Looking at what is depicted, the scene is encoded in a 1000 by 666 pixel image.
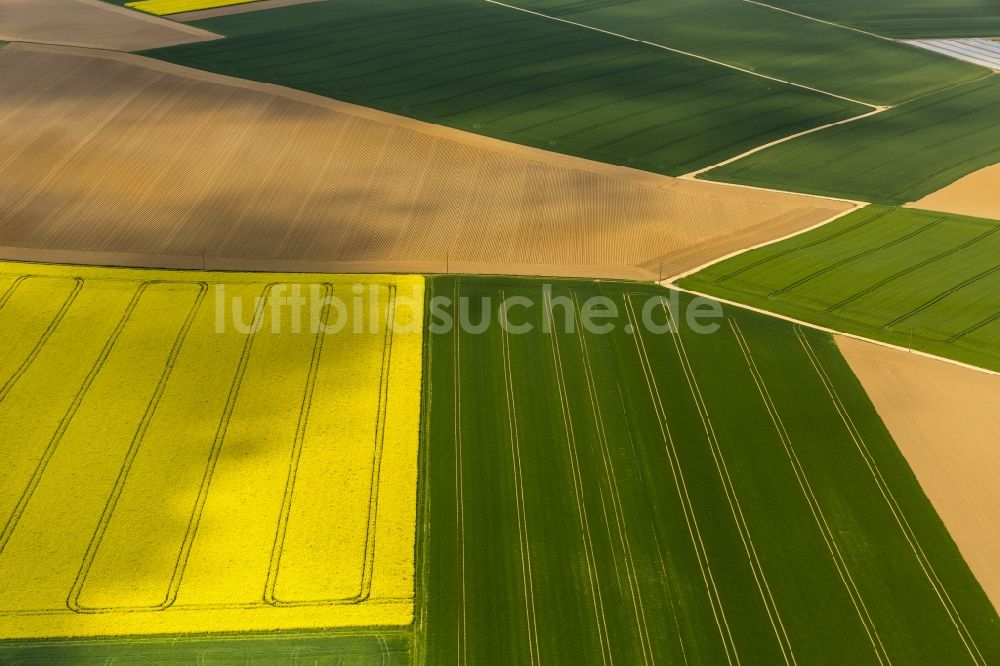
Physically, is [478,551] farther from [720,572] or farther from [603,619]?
[720,572]

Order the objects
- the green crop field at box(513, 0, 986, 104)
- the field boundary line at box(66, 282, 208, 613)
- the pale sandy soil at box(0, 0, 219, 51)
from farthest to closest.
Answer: the pale sandy soil at box(0, 0, 219, 51), the green crop field at box(513, 0, 986, 104), the field boundary line at box(66, 282, 208, 613)

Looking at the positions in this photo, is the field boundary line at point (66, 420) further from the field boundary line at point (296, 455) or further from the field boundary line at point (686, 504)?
the field boundary line at point (686, 504)

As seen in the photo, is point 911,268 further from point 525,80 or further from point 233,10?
point 233,10

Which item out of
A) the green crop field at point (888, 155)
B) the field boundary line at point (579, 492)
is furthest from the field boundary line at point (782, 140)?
the field boundary line at point (579, 492)

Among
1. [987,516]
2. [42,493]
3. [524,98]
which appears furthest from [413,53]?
[987,516]

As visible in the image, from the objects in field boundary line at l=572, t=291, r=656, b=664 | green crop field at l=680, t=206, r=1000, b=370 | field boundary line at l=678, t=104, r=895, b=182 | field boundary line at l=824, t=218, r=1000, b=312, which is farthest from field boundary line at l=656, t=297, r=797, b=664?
field boundary line at l=678, t=104, r=895, b=182

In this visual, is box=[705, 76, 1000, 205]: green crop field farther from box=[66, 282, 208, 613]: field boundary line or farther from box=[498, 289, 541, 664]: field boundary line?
box=[66, 282, 208, 613]: field boundary line
